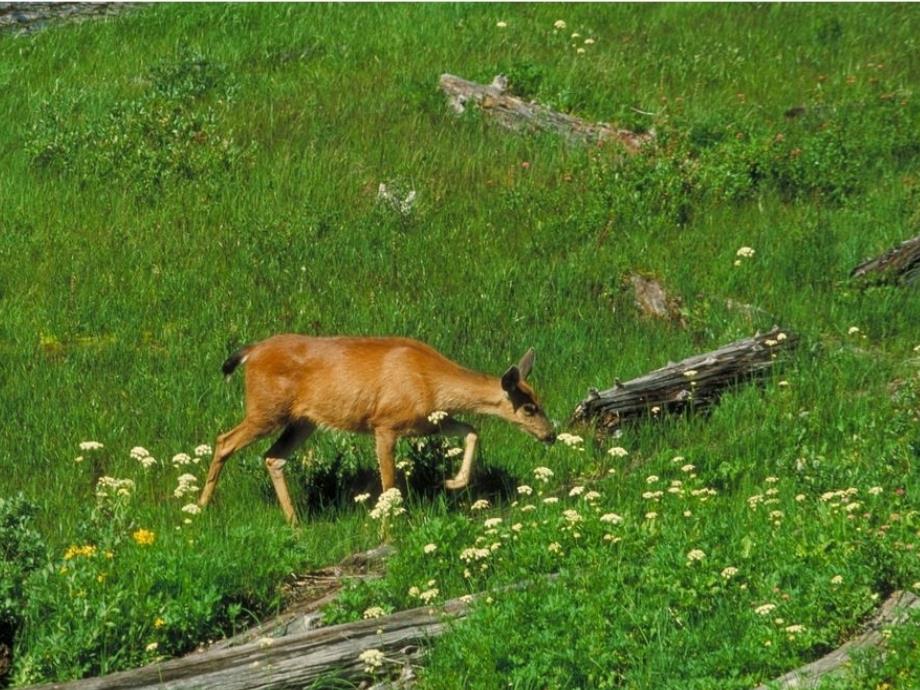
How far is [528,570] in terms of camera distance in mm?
9391

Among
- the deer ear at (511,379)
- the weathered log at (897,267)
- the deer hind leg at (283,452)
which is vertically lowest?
the weathered log at (897,267)

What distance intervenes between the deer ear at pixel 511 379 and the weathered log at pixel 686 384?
0.69m

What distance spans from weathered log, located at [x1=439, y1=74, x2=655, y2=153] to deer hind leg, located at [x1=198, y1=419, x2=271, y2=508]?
732cm

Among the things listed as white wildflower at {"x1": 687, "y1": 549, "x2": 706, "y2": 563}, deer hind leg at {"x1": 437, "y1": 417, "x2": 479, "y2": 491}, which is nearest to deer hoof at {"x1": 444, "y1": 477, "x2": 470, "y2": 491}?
deer hind leg at {"x1": 437, "y1": 417, "x2": 479, "y2": 491}

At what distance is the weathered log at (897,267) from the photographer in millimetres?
14578

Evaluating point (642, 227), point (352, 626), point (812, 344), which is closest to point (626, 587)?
point (352, 626)

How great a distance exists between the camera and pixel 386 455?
1148 centimetres

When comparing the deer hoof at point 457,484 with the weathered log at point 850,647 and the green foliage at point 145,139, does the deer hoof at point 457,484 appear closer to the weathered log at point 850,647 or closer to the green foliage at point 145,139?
the weathered log at point 850,647

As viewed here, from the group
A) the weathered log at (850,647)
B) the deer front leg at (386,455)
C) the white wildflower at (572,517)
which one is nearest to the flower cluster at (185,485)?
the deer front leg at (386,455)

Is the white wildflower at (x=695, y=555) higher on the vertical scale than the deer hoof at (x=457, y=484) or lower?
higher

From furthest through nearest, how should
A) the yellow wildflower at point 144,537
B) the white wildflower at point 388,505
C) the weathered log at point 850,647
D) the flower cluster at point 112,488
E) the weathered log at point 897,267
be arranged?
the weathered log at point 897,267, the flower cluster at point 112,488, the white wildflower at point 388,505, the yellow wildflower at point 144,537, the weathered log at point 850,647

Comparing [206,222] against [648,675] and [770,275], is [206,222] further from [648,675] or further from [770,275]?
[648,675]

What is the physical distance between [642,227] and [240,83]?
5413mm

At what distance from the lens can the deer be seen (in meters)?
11.5
